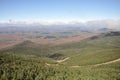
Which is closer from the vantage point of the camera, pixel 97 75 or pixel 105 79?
pixel 105 79

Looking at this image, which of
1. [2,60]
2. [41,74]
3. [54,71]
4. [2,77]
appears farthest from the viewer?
[2,60]

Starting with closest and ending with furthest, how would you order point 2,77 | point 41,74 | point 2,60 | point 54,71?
point 2,77, point 41,74, point 54,71, point 2,60

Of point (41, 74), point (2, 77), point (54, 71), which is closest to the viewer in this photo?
point (2, 77)

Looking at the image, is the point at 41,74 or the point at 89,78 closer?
the point at 89,78

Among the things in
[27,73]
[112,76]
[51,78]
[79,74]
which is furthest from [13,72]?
[112,76]

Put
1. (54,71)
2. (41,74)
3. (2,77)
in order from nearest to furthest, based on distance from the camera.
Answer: (2,77) → (41,74) → (54,71)

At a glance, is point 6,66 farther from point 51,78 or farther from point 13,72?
point 51,78

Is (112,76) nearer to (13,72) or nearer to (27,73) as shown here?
(27,73)

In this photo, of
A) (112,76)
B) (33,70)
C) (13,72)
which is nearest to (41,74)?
(33,70)
